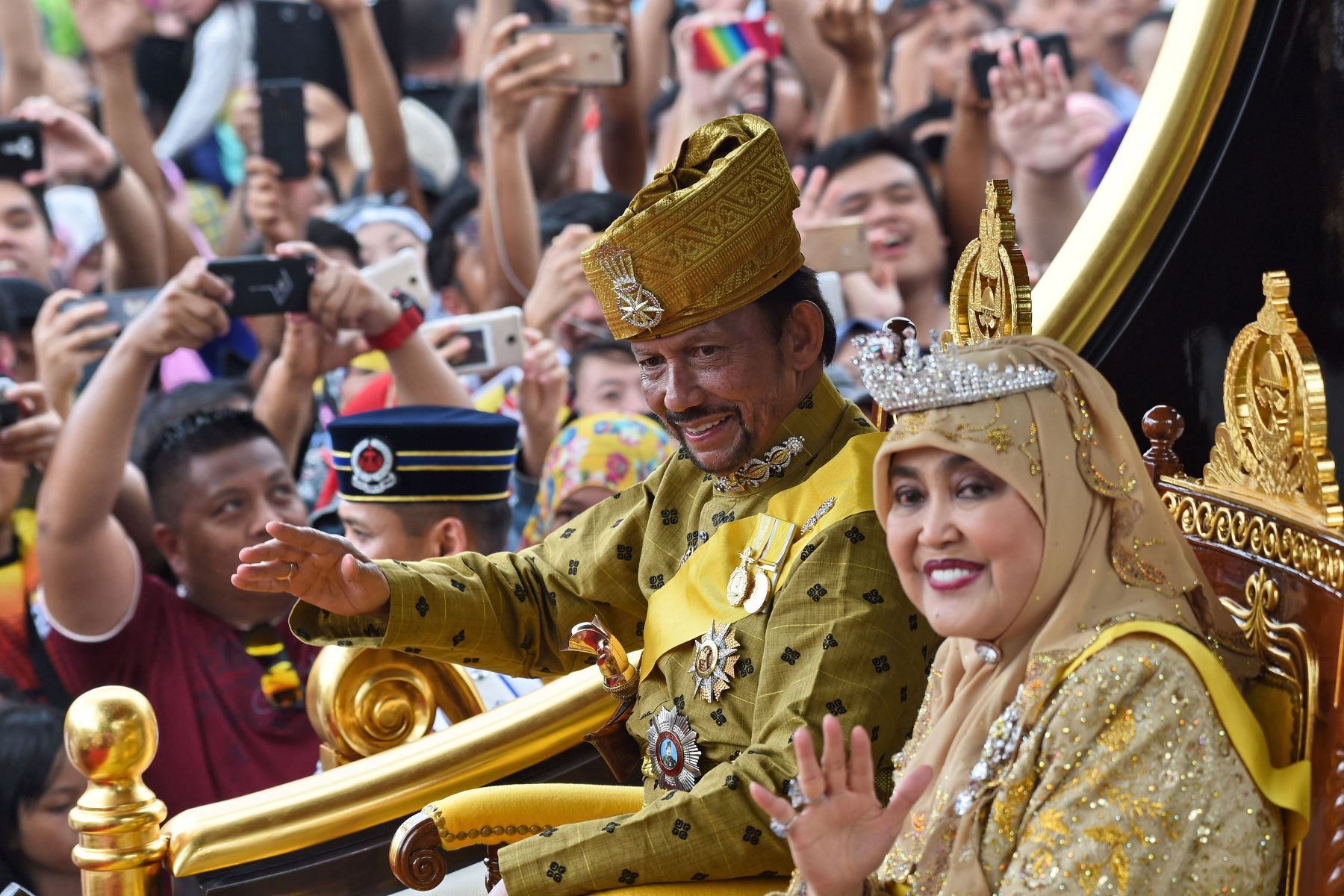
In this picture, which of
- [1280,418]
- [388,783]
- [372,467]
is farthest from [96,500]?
[1280,418]

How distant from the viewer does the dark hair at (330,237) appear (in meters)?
4.66

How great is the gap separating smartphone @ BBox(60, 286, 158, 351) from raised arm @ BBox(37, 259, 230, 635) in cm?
41

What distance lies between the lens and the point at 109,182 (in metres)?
4.43

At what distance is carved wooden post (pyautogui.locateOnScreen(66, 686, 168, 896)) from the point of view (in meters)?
1.91

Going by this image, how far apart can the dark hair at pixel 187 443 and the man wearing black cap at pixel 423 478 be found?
70cm

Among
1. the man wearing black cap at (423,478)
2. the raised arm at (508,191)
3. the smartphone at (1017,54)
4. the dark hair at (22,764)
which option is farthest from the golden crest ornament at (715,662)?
the smartphone at (1017,54)

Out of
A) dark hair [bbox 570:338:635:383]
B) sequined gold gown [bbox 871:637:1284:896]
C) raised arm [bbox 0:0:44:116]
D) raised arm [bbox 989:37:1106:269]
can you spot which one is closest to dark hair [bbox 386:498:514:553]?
dark hair [bbox 570:338:635:383]

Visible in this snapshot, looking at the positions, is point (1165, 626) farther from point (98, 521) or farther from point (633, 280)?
point (98, 521)

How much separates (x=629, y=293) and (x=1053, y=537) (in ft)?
2.06

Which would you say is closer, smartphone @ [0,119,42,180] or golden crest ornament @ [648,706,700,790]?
golden crest ornament @ [648,706,700,790]

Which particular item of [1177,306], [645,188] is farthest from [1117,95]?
[645,188]

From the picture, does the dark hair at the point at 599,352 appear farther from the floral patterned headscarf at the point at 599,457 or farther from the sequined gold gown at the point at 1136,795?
the sequined gold gown at the point at 1136,795

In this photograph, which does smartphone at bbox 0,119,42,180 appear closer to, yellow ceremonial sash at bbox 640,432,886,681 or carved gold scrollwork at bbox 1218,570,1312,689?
yellow ceremonial sash at bbox 640,432,886,681

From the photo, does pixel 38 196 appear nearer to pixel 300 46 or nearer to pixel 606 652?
pixel 300 46
